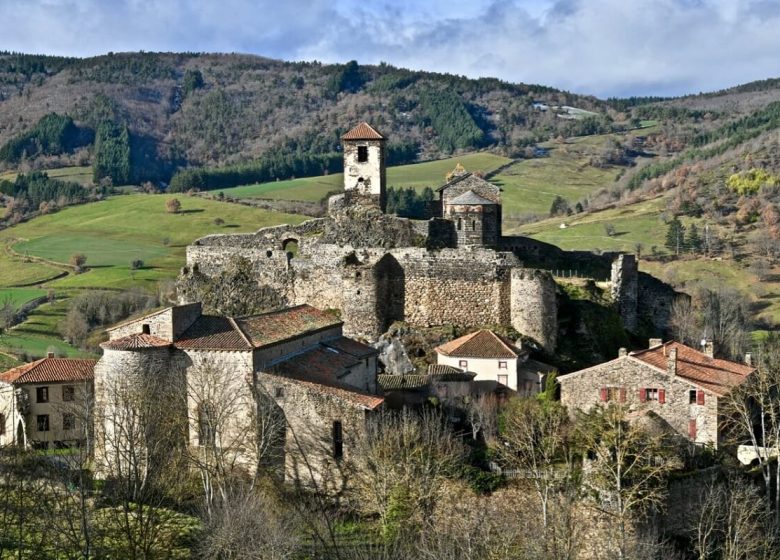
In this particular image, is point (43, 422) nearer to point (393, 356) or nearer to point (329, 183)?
point (393, 356)

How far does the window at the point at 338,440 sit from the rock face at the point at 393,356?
11.6m

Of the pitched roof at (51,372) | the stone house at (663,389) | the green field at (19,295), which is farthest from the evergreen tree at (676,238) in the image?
the pitched roof at (51,372)

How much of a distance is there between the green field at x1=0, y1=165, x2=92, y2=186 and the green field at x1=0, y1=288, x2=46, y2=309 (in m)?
67.4

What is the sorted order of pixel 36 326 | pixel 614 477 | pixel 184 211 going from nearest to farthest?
1. pixel 614 477
2. pixel 36 326
3. pixel 184 211

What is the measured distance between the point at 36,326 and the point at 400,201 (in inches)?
1541

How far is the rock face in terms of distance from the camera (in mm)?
56906

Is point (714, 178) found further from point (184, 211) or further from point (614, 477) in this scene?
point (614, 477)

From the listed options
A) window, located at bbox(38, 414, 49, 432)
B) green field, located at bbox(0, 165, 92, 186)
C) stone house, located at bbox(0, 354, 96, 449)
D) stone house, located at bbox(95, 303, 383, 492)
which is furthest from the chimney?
green field, located at bbox(0, 165, 92, 186)

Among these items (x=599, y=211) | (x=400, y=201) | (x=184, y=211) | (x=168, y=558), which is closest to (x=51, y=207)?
(x=184, y=211)

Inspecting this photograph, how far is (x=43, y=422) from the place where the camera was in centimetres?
5425

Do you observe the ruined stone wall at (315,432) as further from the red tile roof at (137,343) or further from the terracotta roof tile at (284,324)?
the red tile roof at (137,343)

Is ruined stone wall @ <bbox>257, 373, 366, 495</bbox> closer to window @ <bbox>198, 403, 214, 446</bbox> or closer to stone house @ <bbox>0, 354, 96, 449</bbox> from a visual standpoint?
window @ <bbox>198, 403, 214, 446</bbox>

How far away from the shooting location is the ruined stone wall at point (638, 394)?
4759 cm

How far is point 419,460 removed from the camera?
43219 mm
